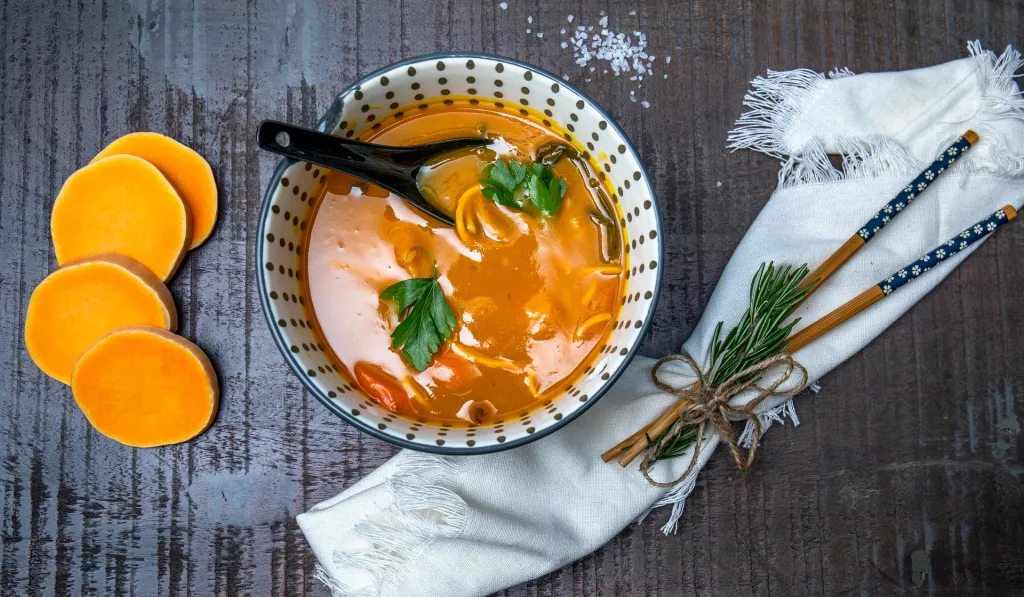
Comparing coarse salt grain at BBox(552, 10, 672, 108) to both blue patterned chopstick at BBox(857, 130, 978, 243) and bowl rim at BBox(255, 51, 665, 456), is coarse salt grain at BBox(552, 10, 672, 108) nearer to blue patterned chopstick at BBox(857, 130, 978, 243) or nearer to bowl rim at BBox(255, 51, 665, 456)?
bowl rim at BBox(255, 51, 665, 456)

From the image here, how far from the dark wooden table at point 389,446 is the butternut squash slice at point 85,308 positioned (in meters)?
0.06

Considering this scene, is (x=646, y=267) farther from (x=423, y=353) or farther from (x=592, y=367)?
(x=423, y=353)

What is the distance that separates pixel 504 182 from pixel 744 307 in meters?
0.59

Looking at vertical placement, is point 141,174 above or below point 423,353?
above

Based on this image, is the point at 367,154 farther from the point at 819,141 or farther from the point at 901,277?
the point at 901,277

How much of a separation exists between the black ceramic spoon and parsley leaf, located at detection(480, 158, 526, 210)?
0.07m

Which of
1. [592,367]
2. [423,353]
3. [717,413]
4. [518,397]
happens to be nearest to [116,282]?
[423,353]

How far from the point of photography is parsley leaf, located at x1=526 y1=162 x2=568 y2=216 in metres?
1.30

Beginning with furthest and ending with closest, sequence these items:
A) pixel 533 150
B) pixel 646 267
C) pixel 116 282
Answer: pixel 116 282
pixel 533 150
pixel 646 267

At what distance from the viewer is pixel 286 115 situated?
5.12 feet

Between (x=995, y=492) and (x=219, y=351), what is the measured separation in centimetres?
173

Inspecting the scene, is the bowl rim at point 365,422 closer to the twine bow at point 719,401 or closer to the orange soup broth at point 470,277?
the orange soup broth at point 470,277

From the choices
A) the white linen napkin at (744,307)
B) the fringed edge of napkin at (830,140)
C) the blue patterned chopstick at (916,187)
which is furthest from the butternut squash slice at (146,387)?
the blue patterned chopstick at (916,187)

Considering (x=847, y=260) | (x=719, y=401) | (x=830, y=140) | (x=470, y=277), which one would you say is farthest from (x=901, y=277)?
(x=470, y=277)
